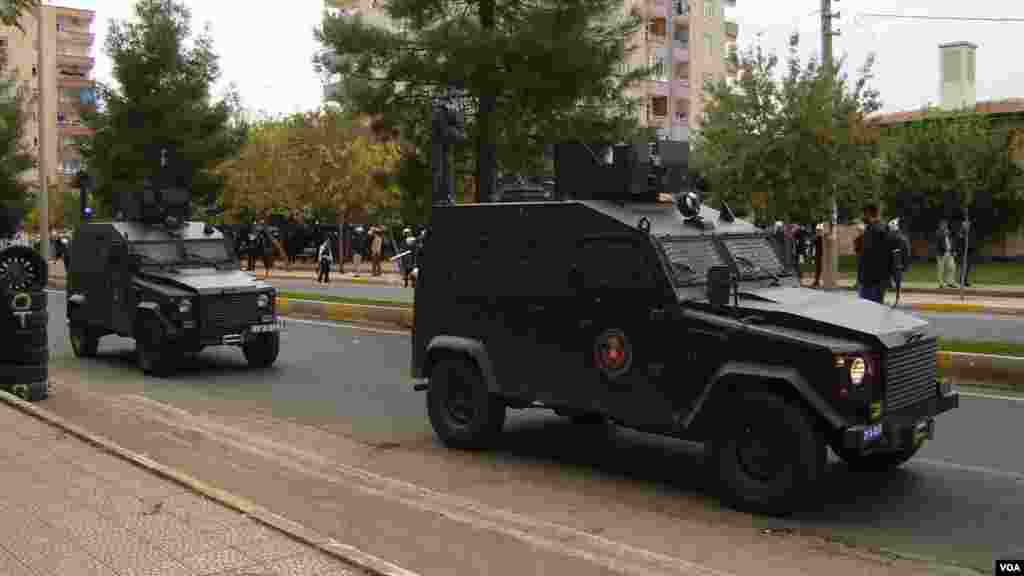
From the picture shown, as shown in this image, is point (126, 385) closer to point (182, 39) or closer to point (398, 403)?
point (398, 403)

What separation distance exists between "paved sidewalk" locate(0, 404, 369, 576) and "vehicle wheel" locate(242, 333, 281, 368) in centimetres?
682

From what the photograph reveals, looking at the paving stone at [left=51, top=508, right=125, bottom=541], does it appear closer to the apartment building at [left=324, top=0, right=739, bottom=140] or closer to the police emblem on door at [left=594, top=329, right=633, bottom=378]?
the police emblem on door at [left=594, top=329, right=633, bottom=378]

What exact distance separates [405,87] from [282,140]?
31296 millimetres

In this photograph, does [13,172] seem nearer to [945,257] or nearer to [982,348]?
[945,257]

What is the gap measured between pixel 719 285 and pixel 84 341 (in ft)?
40.4

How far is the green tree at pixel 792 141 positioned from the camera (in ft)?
95.5

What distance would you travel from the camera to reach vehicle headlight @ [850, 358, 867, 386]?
261 inches

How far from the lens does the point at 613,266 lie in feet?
26.1

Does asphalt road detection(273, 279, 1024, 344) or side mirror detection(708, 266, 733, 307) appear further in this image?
asphalt road detection(273, 279, 1024, 344)

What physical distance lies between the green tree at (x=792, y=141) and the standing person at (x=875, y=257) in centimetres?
1601

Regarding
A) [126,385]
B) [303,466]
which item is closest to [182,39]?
[126,385]

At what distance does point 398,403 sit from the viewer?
11.8m

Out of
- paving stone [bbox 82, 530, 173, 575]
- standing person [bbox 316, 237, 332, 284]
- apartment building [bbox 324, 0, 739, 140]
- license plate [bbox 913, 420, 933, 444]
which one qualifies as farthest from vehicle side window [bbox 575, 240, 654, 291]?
apartment building [bbox 324, 0, 739, 140]

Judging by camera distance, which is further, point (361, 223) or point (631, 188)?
point (361, 223)
